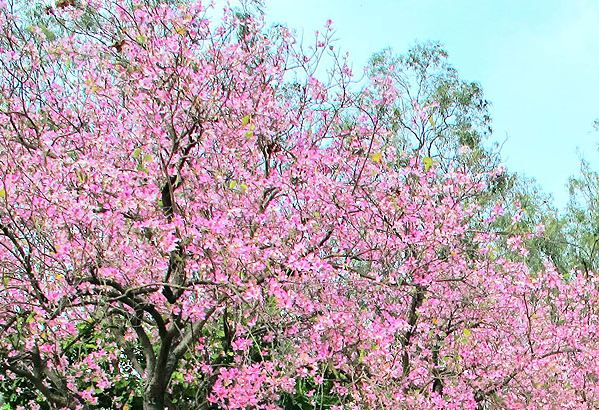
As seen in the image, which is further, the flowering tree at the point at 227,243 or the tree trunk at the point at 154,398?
the tree trunk at the point at 154,398

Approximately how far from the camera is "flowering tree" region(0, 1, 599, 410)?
650 cm

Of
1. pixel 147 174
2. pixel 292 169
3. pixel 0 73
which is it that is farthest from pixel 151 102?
pixel 0 73

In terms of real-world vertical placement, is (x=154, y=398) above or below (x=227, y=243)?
below

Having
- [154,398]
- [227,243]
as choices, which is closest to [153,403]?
[154,398]

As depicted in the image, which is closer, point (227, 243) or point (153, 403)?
point (227, 243)

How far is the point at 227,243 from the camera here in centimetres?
629

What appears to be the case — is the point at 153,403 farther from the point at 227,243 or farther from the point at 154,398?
the point at 227,243

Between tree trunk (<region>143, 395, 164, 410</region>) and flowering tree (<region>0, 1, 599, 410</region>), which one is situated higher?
flowering tree (<region>0, 1, 599, 410</region>)

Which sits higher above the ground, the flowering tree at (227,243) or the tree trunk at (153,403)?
the flowering tree at (227,243)

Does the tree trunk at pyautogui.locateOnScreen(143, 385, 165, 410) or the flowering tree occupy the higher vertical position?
the flowering tree

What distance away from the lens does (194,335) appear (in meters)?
7.29

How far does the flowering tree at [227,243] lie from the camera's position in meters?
6.50

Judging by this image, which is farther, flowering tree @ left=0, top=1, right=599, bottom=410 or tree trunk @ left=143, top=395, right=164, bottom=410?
tree trunk @ left=143, top=395, right=164, bottom=410

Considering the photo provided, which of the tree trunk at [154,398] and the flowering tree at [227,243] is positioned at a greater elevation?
A: the flowering tree at [227,243]
